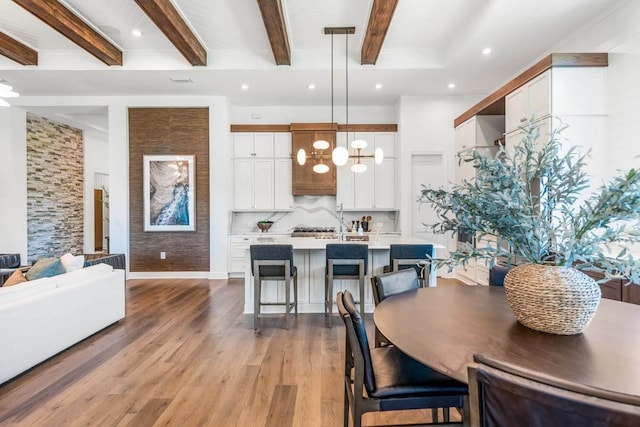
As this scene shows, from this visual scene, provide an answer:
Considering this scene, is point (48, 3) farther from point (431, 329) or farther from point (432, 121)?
point (432, 121)

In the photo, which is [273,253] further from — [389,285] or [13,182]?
[13,182]

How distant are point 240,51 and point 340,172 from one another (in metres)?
2.70

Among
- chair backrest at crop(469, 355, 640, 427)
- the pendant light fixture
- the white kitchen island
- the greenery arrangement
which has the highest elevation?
the pendant light fixture

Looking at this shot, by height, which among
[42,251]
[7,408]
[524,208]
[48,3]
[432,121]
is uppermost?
[48,3]

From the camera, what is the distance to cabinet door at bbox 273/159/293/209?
20.6ft

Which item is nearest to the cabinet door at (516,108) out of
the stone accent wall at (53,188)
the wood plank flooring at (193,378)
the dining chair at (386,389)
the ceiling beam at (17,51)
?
the wood plank flooring at (193,378)

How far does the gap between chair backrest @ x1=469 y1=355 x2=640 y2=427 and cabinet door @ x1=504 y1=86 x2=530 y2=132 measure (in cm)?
370

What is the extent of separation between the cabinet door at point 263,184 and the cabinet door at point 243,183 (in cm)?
8

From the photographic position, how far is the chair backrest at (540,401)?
59 cm

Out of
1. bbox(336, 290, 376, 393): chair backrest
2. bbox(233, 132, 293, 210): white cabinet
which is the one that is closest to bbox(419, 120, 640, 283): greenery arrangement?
bbox(336, 290, 376, 393): chair backrest

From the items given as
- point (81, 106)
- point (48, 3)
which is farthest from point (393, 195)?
point (81, 106)

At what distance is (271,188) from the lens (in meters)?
6.27

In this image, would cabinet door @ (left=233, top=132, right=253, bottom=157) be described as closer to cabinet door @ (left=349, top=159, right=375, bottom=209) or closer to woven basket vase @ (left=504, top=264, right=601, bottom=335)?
cabinet door @ (left=349, top=159, right=375, bottom=209)

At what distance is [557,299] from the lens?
1.22 m
